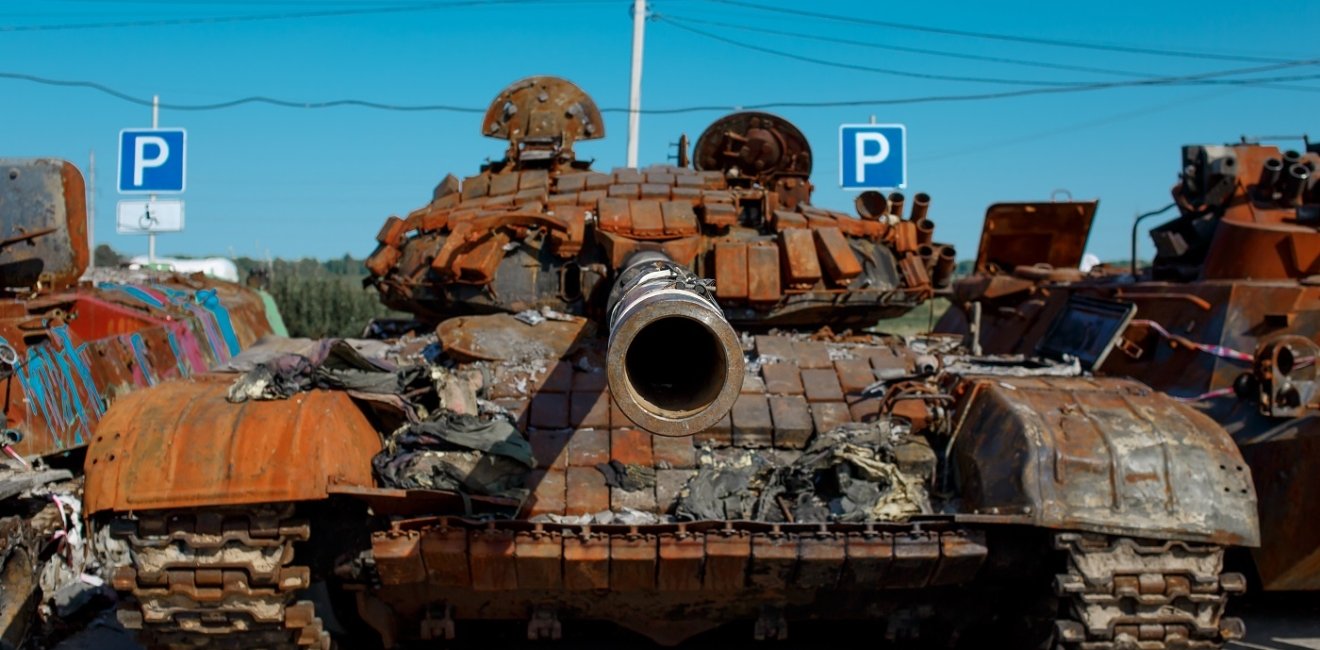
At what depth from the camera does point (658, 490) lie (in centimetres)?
596

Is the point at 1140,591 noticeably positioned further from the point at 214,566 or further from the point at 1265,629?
the point at 214,566

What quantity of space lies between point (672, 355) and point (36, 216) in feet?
20.4

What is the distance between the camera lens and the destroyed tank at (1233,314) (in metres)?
7.38

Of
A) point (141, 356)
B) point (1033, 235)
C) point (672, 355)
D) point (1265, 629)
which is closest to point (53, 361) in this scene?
point (141, 356)

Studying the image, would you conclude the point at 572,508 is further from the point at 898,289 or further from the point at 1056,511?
the point at 898,289

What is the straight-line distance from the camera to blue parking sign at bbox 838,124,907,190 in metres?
13.1

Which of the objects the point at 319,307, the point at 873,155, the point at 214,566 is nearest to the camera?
the point at 214,566

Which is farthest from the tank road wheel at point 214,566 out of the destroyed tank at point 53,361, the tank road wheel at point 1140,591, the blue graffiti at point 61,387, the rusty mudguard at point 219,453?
the tank road wheel at point 1140,591

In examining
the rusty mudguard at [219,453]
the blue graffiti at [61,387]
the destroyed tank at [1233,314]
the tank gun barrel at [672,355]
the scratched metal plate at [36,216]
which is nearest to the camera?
the tank gun barrel at [672,355]

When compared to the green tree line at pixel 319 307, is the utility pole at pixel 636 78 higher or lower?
higher

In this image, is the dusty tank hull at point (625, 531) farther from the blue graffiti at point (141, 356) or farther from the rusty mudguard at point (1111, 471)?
the blue graffiti at point (141, 356)

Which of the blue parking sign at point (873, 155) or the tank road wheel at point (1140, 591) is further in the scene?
the blue parking sign at point (873, 155)

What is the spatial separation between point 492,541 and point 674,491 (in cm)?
102

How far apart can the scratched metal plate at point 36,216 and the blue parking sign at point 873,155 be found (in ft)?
24.5
